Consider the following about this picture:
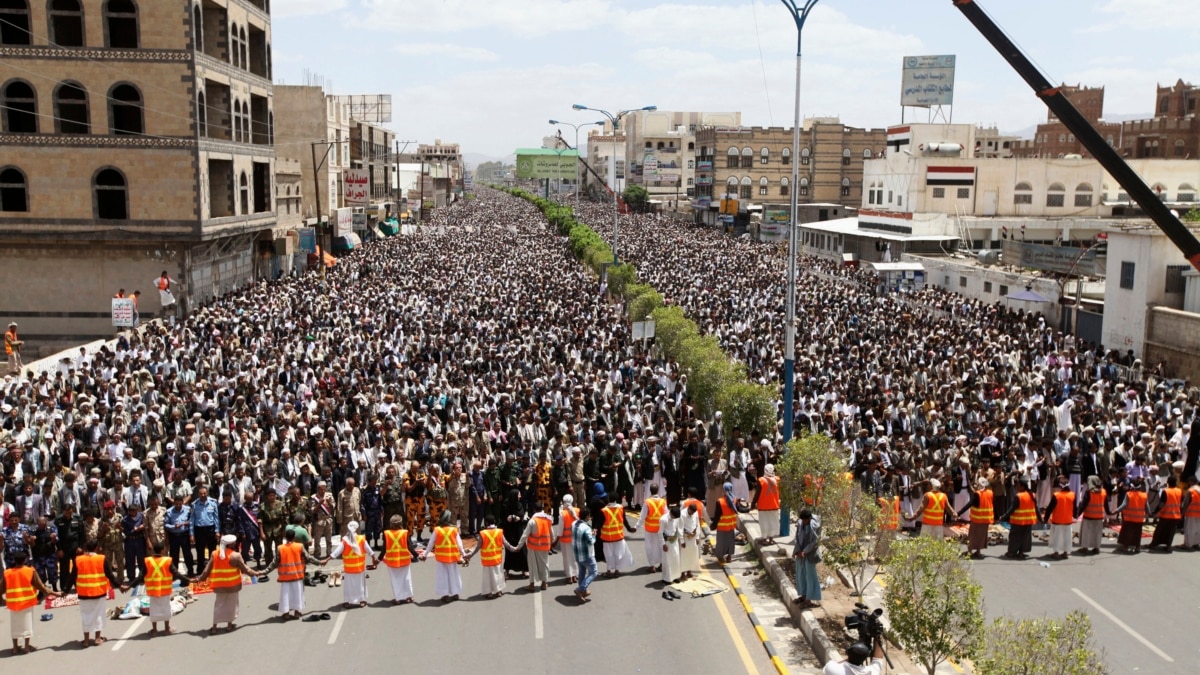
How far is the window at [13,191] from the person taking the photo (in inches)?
1178

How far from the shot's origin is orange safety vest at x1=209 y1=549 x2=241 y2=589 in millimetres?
10438

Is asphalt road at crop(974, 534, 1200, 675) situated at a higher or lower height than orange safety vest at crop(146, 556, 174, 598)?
lower

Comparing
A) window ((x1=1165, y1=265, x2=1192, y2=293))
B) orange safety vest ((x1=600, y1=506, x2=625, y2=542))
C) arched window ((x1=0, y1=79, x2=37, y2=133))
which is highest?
arched window ((x1=0, y1=79, x2=37, y2=133))

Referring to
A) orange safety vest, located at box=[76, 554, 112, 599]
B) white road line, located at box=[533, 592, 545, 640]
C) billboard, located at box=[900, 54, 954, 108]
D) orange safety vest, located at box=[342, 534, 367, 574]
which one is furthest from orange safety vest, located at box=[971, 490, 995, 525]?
billboard, located at box=[900, 54, 954, 108]

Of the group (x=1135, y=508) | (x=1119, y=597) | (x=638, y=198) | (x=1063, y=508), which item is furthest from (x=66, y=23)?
(x=638, y=198)

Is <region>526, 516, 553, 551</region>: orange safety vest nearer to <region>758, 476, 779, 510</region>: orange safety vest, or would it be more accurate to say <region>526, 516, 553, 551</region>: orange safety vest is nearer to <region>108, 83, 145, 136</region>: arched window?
<region>758, 476, 779, 510</region>: orange safety vest

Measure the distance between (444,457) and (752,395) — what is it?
17.2ft

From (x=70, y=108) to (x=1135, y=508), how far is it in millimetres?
30470

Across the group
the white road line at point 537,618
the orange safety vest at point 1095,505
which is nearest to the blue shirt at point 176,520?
the white road line at point 537,618

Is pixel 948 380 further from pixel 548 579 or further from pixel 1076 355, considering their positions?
pixel 548 579

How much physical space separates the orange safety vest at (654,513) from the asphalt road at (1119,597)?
3.88 metres

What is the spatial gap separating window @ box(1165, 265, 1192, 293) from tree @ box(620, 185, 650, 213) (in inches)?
3490

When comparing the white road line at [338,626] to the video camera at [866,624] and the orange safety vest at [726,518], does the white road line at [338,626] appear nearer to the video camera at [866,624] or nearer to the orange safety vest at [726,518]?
the orange safety vest at [726,518]

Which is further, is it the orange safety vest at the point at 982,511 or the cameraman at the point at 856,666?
the orange safety vest at the point at 982,511
